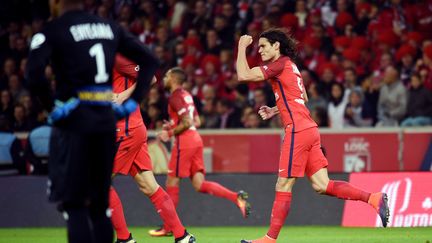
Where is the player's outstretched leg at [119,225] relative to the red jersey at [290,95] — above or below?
below

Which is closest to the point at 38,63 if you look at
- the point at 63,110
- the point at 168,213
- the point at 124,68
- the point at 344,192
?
the point at 63,110

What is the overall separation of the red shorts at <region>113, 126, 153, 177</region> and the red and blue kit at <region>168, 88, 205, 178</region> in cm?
241

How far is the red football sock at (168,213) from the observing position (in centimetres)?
934

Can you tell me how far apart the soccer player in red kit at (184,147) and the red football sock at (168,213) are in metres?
2.67

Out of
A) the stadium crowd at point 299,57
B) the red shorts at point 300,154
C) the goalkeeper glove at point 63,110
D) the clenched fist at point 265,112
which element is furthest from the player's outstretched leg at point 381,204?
the stadium crowd at point 299,57

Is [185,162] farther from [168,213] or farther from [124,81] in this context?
[168,213]

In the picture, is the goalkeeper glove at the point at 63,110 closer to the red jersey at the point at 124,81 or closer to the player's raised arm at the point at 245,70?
the player's raised arm at the point at 245,70

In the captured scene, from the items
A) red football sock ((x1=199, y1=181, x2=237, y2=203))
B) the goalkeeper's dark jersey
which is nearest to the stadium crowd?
red football sock ((x1=199, y1=181, x2=237, y2=203))

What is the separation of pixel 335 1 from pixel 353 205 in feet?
21.4

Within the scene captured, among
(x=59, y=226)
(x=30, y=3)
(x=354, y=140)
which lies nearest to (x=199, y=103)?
(x=354, y=140)

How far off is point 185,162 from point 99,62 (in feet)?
21.2

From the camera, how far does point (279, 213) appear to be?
362 inches

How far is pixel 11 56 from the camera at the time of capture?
20.6 metres

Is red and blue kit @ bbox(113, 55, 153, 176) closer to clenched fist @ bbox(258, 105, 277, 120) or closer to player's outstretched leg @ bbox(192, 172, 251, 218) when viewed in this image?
clenched fist @ bbox(258, 105, 277, 120)
